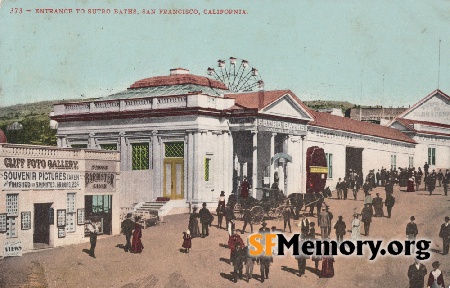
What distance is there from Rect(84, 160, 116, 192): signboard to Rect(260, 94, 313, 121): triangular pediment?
18.2 feet

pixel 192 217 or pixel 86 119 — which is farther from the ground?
pixel 86 119

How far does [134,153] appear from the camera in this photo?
2166cm

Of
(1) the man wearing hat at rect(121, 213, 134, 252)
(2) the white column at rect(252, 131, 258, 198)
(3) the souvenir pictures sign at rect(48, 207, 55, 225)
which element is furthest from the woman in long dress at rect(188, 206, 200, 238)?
(3) the souvenir pictures sign at rect(48, 207, 55, 225)

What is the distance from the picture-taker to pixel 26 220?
16062 millimetres

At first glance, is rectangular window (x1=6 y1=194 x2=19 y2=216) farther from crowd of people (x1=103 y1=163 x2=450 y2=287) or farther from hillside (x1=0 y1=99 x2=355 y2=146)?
hillside (x1=0 y1=99 x2=355 y2=146)

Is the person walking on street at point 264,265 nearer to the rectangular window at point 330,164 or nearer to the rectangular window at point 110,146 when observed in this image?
the rectangular window at point 110,146

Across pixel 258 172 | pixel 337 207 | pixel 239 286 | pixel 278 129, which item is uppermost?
pixel 278 129

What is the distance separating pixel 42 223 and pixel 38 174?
4.68 ft

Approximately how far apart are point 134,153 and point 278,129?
5.42m

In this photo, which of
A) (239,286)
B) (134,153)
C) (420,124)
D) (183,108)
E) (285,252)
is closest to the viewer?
(239,286)

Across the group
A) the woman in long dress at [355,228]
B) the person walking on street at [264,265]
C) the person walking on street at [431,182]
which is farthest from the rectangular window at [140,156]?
the person walking on street at [431,182]

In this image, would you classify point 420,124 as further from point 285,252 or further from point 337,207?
point 285,252

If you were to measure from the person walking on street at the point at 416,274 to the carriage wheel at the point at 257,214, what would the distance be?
15.8 feet

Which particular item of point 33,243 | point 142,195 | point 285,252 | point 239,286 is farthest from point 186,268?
point 142,195
